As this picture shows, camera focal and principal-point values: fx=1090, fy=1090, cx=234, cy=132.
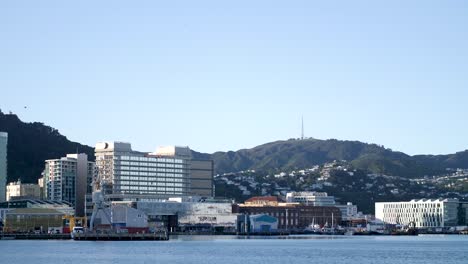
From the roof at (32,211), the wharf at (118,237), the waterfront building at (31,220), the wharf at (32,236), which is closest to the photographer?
the wharf at (118,237)

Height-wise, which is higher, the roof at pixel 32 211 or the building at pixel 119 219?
the roof at pixel 32 211

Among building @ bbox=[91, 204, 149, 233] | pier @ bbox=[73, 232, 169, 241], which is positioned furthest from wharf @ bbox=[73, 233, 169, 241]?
building @ bbox=[91, 204, 149, 233]

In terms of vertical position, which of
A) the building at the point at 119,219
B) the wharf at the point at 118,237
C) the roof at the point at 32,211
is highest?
the roof at the point at 32,211

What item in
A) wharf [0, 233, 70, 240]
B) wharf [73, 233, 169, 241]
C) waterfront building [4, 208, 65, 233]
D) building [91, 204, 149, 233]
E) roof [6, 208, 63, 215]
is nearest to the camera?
wharf [73, 233, 169, 241]

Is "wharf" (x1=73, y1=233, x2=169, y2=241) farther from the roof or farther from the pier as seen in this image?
the roof

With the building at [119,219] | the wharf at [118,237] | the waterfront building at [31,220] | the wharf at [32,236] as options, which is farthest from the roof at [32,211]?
the wharf at [118,237]

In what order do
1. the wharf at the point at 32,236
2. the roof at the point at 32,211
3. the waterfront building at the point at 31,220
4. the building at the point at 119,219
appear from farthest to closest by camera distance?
the roof at the point at 32,211 → the waterfront building at the point at 31,220 → the wharf at the point at 32,236 → the building at the point at 119,219

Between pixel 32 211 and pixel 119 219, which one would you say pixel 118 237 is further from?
pixel 32 211

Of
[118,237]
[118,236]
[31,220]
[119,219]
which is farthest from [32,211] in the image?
[118,237]

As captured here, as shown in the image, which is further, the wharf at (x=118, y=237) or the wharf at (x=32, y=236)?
the wharf at (x=32, y=236)

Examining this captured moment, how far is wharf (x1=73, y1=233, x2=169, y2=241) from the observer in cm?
16538

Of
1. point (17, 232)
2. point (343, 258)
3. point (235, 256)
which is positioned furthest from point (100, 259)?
point (17, 232)

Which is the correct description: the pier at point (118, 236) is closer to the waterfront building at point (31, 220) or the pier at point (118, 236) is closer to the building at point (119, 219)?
the building at point (119, 219)

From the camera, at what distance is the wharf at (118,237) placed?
16538 cm
